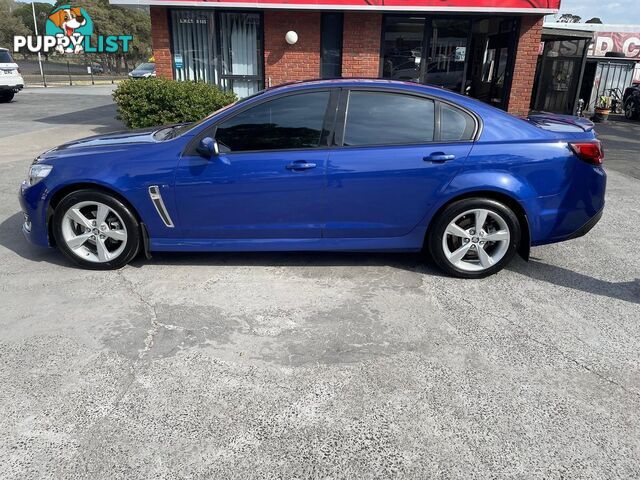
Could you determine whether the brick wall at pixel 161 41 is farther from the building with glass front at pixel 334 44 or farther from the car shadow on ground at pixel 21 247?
the car shadow on ground at pixel 21 247

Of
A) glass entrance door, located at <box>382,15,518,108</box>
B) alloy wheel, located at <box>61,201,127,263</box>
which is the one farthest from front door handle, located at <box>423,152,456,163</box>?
glass entrance door, located at <box>382,15,518,108</box>

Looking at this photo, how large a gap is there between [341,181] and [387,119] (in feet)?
2.15

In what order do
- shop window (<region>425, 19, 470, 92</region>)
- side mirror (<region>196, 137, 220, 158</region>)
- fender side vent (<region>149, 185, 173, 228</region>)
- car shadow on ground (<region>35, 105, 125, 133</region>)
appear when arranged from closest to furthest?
side mirror (<region>196, 137, 220, 158</region>) → fender side vent (<region>149, 185, 173, 228</region>) → shop window (<region>425, 19, 470, 92</region>) → car shadow on ground (<region>35, 105, 125, 133</region>)

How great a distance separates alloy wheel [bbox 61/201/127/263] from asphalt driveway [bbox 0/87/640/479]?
192 millimetres

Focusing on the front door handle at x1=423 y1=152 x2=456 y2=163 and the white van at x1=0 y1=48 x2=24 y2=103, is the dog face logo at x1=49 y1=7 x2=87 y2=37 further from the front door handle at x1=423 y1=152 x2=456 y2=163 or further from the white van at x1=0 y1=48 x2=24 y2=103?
the front door handle at x1=423 y1=152 x2=456 y2=163

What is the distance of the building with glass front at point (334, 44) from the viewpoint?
412 inches

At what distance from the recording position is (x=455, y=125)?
13.6 feet

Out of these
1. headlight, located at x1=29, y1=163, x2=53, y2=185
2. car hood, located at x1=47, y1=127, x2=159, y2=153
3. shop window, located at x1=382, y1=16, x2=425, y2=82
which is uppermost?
shop window, located at x1=382, y1=16, x2=425, y2=82

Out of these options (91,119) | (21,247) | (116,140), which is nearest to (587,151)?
(116,140)

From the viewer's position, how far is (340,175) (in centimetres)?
405

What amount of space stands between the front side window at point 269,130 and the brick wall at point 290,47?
7.09m

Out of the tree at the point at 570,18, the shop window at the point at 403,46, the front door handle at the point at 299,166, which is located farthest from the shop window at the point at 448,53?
the tree at the point at 570,18

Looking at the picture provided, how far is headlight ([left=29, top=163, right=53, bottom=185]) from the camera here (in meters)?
4.26

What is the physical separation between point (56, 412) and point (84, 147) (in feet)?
8.38
